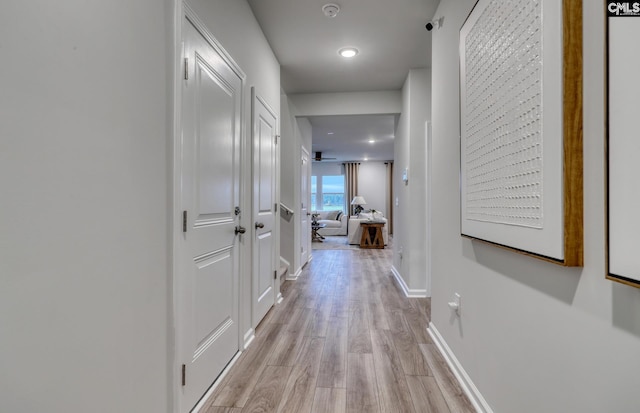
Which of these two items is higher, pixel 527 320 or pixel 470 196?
pixel 470 196

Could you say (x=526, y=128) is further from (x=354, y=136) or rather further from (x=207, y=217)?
(x=354, y=136)

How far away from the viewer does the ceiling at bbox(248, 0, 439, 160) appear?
8.02ft

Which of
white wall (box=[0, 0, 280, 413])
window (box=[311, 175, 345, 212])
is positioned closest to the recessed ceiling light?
white wall (box=[0, 0, 280, 413])

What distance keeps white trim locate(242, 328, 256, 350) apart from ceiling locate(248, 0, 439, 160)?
97.3 inches

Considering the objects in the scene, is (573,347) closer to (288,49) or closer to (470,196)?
(470,196)

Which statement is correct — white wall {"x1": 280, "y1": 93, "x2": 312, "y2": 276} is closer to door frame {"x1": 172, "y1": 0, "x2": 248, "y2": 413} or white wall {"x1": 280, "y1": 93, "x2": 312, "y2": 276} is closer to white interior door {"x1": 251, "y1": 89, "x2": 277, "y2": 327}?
white interior door {"x1": 251, "y1": 89, "x2": 277, "y2": 327}

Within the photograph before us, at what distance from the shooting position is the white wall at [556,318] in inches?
30.3

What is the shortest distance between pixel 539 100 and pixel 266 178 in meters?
2.18

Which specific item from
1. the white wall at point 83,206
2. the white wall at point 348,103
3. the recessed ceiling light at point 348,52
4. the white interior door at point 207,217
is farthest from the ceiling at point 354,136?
the white wall at point 83,206

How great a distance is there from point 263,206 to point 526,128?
2063mm

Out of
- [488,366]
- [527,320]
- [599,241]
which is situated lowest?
[488,366]

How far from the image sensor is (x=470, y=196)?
1.60 metres

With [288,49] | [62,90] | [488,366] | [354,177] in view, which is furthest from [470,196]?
[354,177]

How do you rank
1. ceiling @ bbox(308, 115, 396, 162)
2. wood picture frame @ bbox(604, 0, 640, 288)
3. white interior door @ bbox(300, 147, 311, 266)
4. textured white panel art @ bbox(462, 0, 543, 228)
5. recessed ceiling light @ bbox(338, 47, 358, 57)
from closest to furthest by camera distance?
wood picture frame @ bbox(604, 0, 640, 288) < textured white panel art @ bbox(462, 0, 543, 228) < recessed ceiling light @ bbox(338, 47, 358, 57) < white interior door @ bbox(300, 147, 311, 266) < ceiling @ bbox(308, 115, 396, 162)
